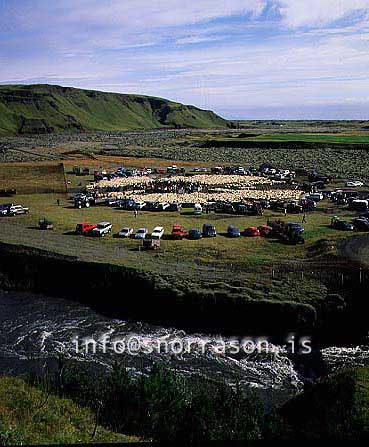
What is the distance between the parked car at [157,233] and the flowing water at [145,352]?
11.3 meters

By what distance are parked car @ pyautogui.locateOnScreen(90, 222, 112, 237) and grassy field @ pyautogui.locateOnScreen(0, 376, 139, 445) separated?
992 inches

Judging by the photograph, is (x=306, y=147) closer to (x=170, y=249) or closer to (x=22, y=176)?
(x=22, y=176)

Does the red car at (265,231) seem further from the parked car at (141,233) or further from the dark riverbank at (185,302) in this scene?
the dark riverbank at (185,302)

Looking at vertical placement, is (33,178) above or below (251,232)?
above

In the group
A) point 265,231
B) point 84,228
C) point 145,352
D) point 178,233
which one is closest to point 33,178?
point 84,228

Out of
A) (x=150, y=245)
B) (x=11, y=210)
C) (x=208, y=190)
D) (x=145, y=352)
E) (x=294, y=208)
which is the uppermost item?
(x=11, y=210)

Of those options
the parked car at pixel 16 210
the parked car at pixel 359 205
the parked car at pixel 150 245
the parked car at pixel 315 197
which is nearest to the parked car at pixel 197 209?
the parked car at pixel 315 197

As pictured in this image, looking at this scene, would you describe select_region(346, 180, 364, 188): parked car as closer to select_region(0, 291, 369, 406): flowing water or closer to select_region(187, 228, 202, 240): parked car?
select_region(187, 228, 202, 240): parked car

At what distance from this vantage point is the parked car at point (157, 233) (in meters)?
45.1

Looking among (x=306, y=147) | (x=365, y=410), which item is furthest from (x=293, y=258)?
(x=306, y=147)

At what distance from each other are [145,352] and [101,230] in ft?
61.7

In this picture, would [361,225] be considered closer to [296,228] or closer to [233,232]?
[296,228]

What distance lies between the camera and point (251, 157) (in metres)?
125

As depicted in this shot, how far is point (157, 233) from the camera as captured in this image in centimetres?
4572
